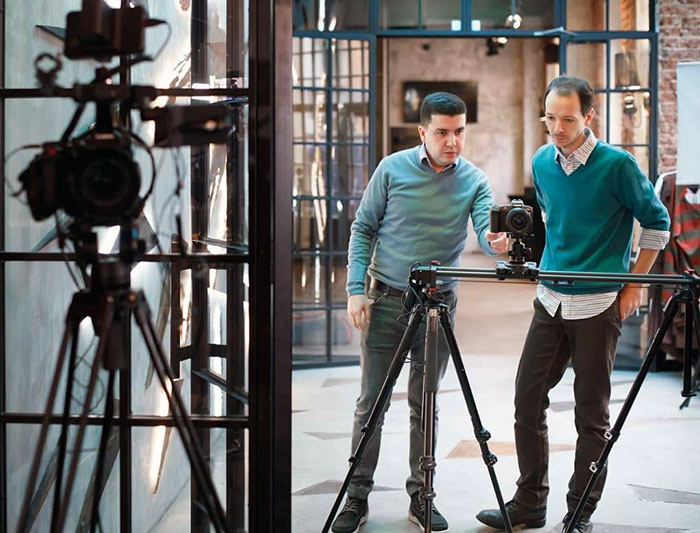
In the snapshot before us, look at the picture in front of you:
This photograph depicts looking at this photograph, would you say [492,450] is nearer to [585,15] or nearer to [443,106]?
[443,106]

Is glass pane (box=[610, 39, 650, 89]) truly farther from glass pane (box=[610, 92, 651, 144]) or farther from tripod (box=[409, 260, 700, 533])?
tripod (box=[409, 260, 700, 533])

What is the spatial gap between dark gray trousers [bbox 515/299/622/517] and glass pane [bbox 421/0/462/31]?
3.60 m

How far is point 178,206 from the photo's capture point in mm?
2705

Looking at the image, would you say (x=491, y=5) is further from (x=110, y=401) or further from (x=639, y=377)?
(x=110, y=401)

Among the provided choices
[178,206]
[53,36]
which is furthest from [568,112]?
[53,36]

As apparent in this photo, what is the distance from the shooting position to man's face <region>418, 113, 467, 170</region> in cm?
332

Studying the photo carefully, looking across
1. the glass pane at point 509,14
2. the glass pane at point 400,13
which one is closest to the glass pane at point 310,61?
the glass pane at point 400,13

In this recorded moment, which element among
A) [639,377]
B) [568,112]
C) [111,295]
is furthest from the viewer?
[568,112]

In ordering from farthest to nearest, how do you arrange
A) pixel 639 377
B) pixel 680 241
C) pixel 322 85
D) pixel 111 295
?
pixel 322 85 < pixel 680 241 < pixel 639 377 < pixel 111 295

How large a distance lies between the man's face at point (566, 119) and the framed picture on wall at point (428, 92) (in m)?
11.5

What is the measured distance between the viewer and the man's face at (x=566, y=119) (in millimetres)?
3113

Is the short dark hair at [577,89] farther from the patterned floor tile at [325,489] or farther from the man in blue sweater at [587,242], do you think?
the patterned floor tile at [325,489]

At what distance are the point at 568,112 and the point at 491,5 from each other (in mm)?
3645

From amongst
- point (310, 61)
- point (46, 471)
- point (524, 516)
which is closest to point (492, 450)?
point (524, 516)
